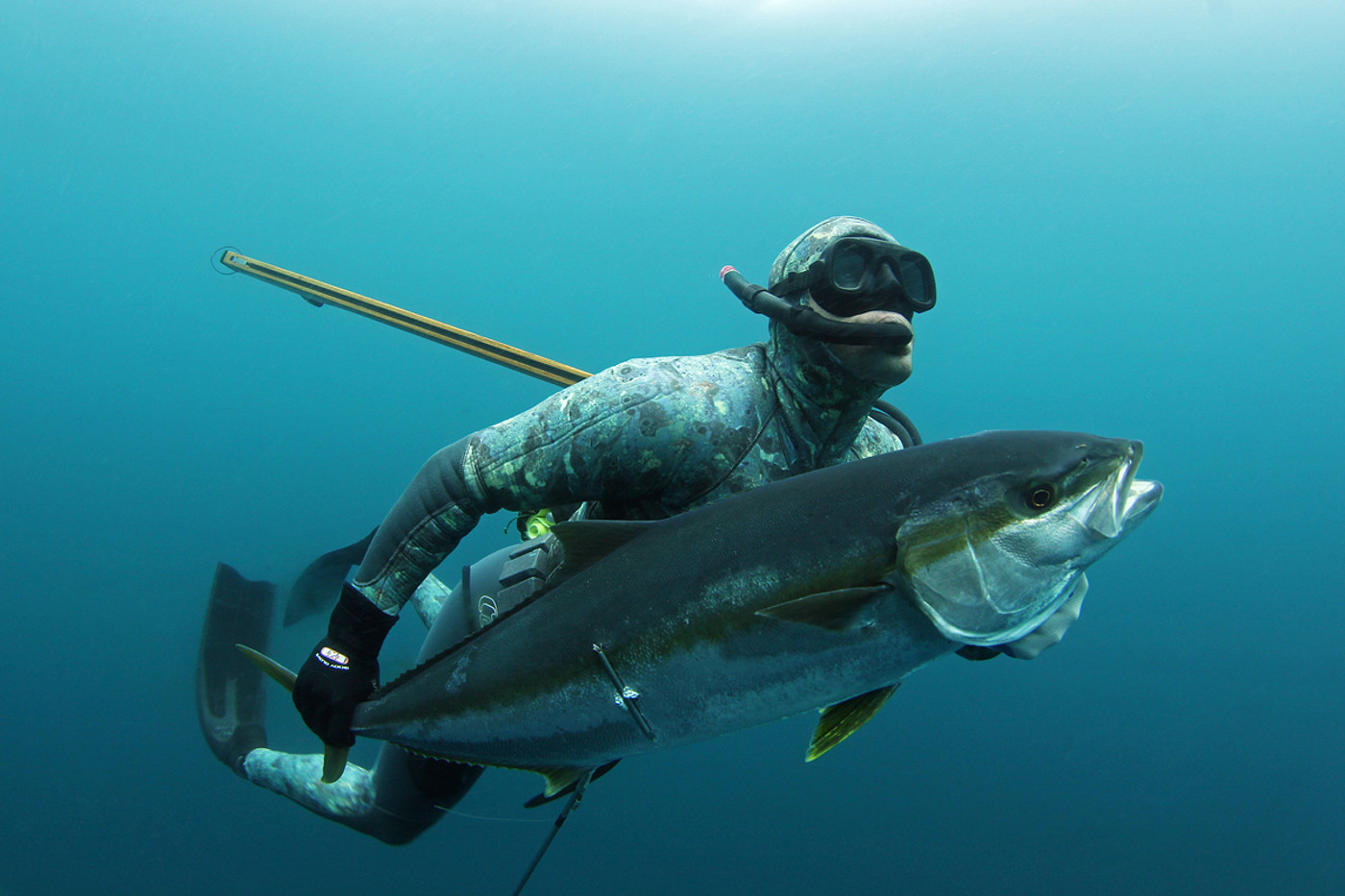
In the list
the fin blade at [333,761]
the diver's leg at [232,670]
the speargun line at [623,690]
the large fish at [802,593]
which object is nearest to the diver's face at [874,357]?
the large fish at [802,593]

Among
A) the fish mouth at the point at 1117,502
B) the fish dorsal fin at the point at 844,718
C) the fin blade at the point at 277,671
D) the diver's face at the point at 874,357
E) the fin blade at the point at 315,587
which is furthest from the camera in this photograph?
the fin blade at the point at 315,587

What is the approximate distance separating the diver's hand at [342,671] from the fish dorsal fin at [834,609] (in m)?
0.96

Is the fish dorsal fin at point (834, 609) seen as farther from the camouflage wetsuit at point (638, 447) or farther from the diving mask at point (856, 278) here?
the diving mask at point (856, 278)

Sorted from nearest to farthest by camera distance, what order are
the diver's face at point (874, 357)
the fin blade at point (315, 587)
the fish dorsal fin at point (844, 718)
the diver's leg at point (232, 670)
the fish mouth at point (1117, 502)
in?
1. the fish mouth at point (1117, 502)
2. the fish dorsal fin at point (844, 718)
3. the diver's face at point (874, 357)
4. the diver's leg at point (232, 670)
5. the fin blade at point (315, 587)

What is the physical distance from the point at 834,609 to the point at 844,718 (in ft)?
0.80

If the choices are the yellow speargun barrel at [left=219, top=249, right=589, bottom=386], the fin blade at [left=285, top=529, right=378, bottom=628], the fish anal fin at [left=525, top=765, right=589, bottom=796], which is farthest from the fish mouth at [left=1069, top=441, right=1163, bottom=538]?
the fin blade at [left=285, top=529, right=378, bottom=628]

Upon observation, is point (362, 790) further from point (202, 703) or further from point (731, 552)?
point (731, 552)

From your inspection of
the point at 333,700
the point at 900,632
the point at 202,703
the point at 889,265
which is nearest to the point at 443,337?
the point at 333,700

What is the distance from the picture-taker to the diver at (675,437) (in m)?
1.23

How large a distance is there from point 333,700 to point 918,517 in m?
1.25

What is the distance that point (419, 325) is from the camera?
2.95m

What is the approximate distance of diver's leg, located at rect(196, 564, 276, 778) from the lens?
3.06 meters

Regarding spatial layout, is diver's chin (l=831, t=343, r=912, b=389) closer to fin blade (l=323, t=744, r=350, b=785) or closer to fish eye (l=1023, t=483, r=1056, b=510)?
fish eye (l=1023, t=483, r=1056, b=510)

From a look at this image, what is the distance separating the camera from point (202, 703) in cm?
324
